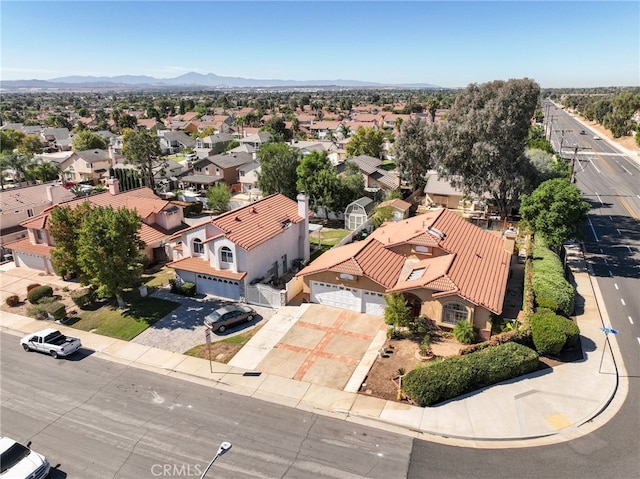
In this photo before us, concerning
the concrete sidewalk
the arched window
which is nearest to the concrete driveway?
the concrete sidewalk

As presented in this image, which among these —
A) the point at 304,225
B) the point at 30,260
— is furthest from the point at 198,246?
the point at 30,260

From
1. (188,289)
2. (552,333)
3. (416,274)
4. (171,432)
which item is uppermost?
(416,274)

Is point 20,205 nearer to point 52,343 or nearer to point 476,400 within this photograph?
point 52,343

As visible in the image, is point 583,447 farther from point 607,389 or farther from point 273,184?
point 273,184

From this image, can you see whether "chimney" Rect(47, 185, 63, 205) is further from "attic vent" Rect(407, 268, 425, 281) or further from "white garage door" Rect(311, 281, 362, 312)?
"attic vent" Rect(407, 268, 425, 281)

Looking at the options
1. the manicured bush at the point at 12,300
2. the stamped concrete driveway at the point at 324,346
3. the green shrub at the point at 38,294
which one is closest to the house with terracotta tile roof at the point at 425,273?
the stamped concrete driveway at the point at 324,346
